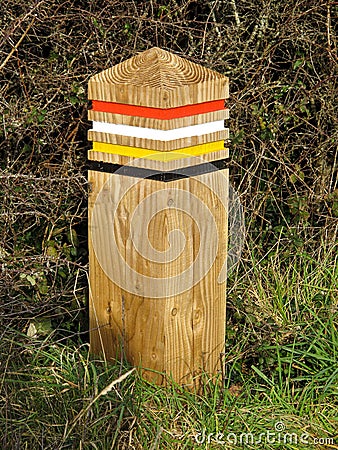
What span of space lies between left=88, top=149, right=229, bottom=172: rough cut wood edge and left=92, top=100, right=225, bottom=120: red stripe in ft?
0.57

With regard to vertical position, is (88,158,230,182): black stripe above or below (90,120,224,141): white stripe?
below

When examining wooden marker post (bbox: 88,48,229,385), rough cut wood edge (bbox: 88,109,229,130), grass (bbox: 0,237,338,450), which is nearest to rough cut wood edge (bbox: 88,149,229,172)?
wooden marker post (bbox: 88,48,229,385)

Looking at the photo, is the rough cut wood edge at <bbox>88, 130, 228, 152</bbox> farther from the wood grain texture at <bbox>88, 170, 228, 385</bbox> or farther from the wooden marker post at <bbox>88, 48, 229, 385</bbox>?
the wood grain texture at <bbox>88, 170, 228, 385</bbox>

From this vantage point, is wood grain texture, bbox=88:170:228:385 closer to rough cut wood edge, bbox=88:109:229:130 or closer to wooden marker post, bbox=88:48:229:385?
wooden marker post, bbox=88:48:229:385

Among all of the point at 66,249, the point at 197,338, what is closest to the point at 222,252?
the point at 197,338

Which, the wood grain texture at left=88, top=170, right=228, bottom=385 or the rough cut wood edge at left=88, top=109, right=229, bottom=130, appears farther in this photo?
the wood grain texture at left=88, top=170, right=228, bottom=385

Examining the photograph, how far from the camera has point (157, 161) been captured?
3.07 meters

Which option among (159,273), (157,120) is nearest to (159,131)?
(157,120)

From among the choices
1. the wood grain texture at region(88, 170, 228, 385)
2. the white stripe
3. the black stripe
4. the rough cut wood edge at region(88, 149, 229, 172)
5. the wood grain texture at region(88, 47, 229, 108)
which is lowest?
the wood grain texture at region(88, 170, 228, 385)

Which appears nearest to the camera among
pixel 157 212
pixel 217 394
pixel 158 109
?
pixel 158 109

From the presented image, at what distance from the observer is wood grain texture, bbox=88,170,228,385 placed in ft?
10.5

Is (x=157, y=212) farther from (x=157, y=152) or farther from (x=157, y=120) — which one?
(x=157, y=120)

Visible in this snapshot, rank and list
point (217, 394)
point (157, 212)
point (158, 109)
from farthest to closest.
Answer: point (217, 394), point (157, 212), point (158, 109)

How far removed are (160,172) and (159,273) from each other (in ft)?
1.36
